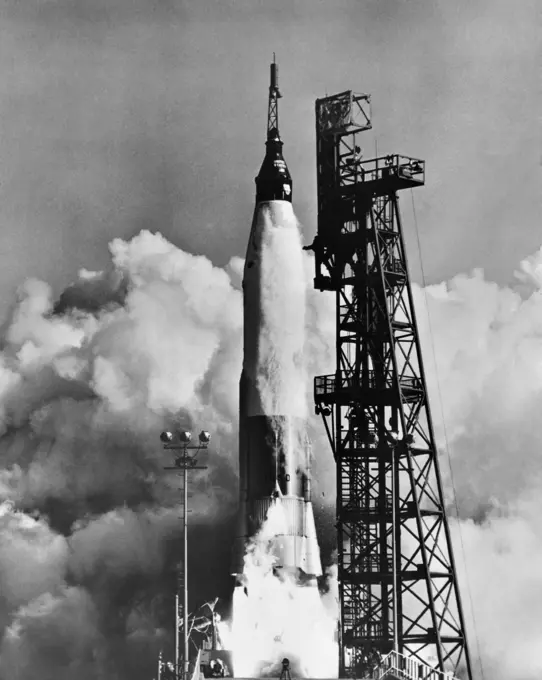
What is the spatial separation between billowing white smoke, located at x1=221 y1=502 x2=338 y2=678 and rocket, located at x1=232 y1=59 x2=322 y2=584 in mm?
412

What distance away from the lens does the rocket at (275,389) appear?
257 ft

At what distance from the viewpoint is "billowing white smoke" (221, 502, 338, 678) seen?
76.8m

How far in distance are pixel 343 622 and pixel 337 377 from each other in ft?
41.8

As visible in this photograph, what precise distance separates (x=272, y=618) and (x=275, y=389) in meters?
12.1

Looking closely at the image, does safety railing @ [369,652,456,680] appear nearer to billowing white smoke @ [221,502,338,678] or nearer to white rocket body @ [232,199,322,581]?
billowing white smoke @ [221,502,338,678]

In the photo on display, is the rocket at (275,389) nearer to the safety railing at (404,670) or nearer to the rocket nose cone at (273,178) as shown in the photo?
the rocket nose cone at (273,178)

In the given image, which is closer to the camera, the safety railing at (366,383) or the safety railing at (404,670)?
Answer: the safety railing at (404,670)

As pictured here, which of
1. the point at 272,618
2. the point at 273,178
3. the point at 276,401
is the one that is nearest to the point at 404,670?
the point at 272,618

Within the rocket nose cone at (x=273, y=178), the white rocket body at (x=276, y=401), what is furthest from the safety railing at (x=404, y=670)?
the rocket nose cone at (x=273, y=178)

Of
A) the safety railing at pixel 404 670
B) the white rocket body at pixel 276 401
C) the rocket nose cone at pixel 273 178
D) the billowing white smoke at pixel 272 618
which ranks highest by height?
the rocket nose cone at pixel 273 178

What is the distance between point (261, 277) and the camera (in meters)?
82.9

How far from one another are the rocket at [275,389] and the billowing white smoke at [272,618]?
0.41 m

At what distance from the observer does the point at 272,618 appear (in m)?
77.2

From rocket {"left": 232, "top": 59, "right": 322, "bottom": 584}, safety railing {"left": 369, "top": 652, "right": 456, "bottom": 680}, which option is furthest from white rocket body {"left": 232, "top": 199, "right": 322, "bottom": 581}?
safety railing {"left": 369, "top": 652, "right": 456, "bottom": 680}
